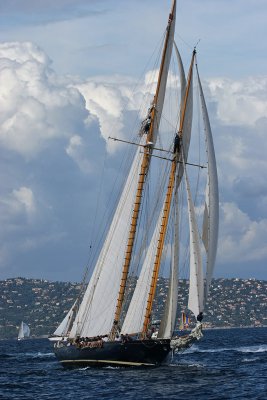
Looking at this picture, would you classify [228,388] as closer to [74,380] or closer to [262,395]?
[262,395]

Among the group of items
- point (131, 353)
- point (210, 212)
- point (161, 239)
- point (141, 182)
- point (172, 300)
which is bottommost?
point (131, 353)

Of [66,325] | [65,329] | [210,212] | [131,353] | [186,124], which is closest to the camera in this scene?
[210,212]

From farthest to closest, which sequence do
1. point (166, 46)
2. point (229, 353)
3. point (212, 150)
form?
point (229, 353) < point (166, 46) < point (212, 150)

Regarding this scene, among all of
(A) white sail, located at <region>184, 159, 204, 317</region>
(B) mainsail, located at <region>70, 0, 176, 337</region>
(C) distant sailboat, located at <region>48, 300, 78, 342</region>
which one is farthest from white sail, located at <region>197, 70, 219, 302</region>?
(C) distant sailboat, located at <region>48, 300, 78, 342</region>

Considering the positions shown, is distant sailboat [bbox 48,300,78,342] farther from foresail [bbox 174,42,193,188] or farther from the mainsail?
foresail [bbox 174,42,193,188]

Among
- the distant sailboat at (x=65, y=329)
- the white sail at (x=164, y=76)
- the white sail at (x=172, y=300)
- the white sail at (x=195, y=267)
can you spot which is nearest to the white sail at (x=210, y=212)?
the white sail at (x=195, y=267)

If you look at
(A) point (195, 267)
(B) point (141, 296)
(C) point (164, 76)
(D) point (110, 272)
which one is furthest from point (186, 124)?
(B) point (141, 296)

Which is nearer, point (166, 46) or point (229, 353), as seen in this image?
point (166, 46)

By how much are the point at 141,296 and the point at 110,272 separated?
3472mm

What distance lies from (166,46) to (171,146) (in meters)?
7.79

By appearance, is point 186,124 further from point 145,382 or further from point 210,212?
point 145,382

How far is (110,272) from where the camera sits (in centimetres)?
9656

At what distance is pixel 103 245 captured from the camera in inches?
3853

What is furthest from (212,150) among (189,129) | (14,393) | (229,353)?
(229,353)
